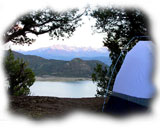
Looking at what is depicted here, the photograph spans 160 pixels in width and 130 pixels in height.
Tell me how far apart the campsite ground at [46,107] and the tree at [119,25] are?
2.43m

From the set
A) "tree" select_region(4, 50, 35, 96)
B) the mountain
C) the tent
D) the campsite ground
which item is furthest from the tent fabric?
the mountain

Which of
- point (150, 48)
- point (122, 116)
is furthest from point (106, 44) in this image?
point (122, 116)

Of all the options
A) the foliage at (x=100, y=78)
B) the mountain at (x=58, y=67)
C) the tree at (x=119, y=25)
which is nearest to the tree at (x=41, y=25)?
the tree at (x=119, y=25)

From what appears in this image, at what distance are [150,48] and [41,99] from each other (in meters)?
5.13

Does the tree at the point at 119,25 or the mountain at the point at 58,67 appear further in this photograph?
the mountain at the point at 58,67

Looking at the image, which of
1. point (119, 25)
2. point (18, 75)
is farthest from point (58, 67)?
point (119, 25)

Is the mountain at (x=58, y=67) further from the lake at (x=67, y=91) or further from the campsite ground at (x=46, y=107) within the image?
the campsite ground at (x=46, y=107)

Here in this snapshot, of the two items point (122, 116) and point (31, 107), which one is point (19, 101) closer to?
point (31, 107)

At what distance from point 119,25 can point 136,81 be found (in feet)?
15.5

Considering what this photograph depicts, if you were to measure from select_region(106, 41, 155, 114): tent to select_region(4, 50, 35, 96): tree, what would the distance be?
26.4 ft

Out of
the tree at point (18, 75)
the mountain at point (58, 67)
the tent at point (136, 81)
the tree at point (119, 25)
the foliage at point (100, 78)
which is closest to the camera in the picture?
the tent at point (136, 81)

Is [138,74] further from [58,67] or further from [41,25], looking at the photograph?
[58,67]

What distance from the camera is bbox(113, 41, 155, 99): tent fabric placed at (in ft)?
21.5

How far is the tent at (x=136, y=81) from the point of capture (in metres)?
6.54
